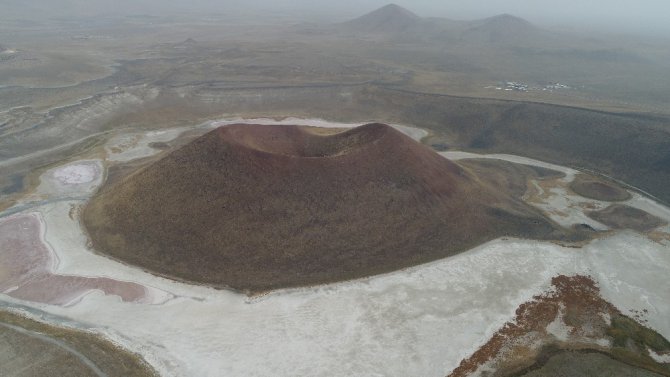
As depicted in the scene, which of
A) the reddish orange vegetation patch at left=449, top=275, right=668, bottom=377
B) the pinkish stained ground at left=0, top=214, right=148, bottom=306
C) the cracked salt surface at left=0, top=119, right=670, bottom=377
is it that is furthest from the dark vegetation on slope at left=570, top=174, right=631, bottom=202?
the pinkish stained ground at left=0, top=214, right=148, bottom=306

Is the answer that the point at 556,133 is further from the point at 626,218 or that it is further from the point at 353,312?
the point at 353,312

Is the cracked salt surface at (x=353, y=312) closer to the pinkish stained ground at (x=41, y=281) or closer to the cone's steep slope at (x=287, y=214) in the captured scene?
the pinkish stained ground at (x=41, y=281)

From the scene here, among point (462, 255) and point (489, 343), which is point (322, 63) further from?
point (489, 343)

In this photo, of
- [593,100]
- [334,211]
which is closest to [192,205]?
[334,211]

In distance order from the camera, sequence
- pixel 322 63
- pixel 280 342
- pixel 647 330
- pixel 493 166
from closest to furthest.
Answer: pixel 280 342
pixel 647 330
pixel 493 166
pixel 322 63

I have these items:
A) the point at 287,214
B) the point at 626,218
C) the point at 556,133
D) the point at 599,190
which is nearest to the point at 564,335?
the point at 287,214

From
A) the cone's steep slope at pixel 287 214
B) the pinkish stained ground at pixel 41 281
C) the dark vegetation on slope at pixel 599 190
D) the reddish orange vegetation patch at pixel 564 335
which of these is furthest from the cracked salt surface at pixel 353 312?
the dark vegetation on slope at pixel 599 190

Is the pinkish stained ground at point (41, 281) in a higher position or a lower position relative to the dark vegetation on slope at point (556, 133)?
lower
